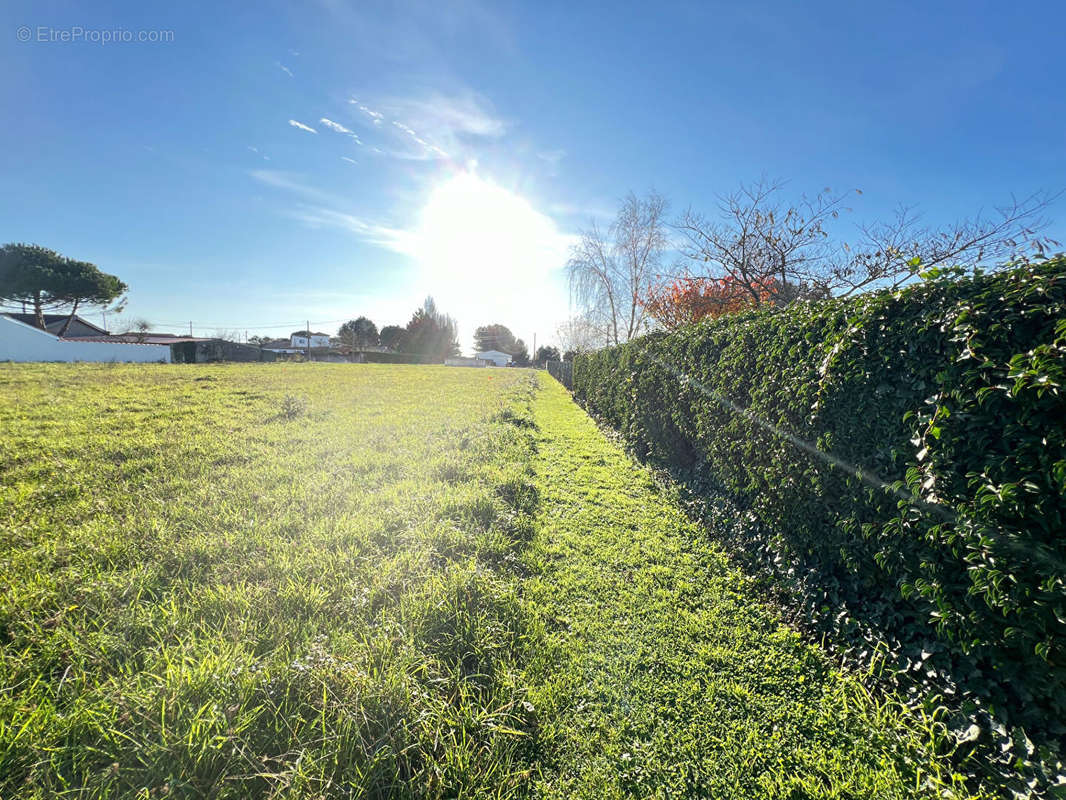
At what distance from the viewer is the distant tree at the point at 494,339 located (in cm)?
7100

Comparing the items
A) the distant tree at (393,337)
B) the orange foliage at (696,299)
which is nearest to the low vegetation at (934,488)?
the orange foliage at (696,299)

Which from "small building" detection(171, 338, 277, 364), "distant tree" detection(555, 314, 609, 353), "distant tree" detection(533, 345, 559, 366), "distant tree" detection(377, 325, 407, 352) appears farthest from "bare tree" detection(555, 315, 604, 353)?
"small building" detection(171, 338, 277, 364)

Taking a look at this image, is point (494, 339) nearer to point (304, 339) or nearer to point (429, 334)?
point (429, 334)

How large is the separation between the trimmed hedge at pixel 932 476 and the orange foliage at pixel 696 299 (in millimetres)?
6100

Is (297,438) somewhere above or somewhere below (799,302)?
below

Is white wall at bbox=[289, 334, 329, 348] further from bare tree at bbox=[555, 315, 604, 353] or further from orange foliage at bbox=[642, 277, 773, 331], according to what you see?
orange foliage at bbox=[642, 277, 773, 331]

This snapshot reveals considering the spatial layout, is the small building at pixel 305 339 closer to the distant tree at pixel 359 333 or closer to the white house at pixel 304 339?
the white house at pixel 304 339

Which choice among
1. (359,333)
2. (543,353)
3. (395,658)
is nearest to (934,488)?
(395,658)

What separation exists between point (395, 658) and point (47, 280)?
1807 inches

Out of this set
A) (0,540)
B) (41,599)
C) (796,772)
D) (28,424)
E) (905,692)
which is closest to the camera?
(796,772)

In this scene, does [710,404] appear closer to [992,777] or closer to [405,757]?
[992,777]

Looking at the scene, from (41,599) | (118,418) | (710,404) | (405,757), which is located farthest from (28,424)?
(710,404)

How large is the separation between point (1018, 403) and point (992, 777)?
4.80ft

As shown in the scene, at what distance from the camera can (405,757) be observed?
150 cm
